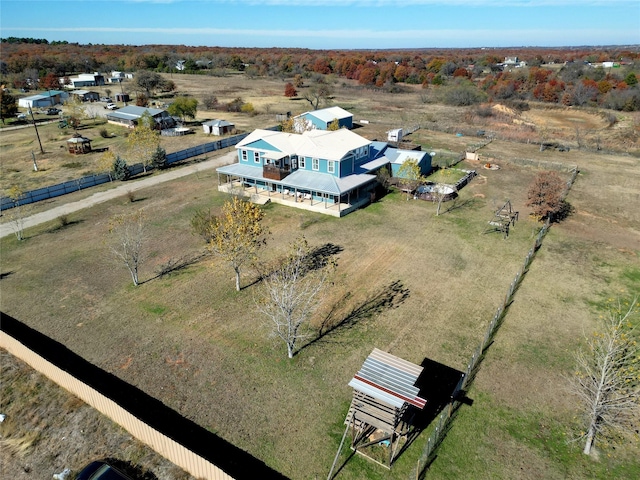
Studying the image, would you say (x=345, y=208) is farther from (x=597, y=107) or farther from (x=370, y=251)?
(x=597, y=107)

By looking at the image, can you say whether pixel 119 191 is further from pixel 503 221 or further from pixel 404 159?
pixel 503 221

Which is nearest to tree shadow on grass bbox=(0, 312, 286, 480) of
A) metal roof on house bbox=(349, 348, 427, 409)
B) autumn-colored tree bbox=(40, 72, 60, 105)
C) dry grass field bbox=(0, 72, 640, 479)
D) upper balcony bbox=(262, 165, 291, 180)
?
dry grass field bbox=(0, 72, 640, 479)

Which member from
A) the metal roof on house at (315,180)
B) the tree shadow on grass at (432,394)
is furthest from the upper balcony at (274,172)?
the tree shadow on grass at (432,394)

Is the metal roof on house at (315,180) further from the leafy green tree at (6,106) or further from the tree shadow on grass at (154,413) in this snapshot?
the leafy green tree at (6,106)

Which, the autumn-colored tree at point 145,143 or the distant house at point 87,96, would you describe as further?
the distant house at point 87,96

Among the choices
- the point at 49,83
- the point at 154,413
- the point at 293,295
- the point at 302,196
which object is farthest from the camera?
the point at 49,83

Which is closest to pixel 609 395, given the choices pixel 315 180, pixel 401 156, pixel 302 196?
pixel 315 180

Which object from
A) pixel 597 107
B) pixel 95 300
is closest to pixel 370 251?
pixel 95 300
